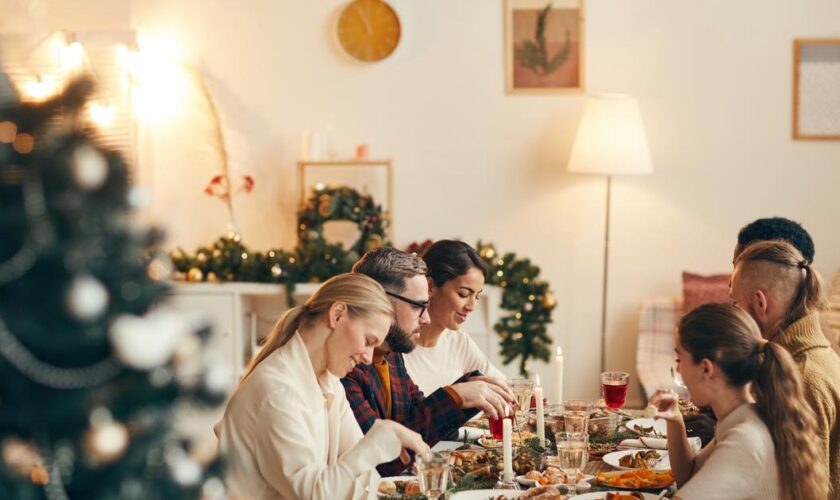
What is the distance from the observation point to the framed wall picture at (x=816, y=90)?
5.64 meters

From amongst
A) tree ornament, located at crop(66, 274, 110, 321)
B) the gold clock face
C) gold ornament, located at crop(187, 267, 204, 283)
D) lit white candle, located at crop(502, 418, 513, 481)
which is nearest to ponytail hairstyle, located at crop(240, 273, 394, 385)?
lit white candle, located at crop(502, 418, 513, 481)

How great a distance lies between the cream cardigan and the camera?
2.22 meters

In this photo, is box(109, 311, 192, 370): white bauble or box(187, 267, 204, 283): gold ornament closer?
box(109, 311, 192, 370): white bauble

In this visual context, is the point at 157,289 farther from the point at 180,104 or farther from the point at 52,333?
the point at 180,104

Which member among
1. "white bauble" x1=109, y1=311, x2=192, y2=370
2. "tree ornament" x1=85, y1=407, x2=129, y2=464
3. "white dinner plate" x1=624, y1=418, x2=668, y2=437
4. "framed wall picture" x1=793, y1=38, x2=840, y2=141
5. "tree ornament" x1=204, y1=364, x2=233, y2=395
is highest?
"framed wall picture" x1=793, y1=38, x2=840, y2=141

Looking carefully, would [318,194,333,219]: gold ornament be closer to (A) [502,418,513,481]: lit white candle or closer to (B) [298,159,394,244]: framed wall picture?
(B) [298,159,394,244]: framed wall picture

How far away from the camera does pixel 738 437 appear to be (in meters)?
2.17

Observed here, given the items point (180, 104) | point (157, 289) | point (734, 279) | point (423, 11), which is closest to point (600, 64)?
point (423, 11)

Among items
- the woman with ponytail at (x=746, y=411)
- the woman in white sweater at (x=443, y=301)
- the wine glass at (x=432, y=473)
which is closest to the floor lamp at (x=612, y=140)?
the woman in white sweater at (x=443, y=301)

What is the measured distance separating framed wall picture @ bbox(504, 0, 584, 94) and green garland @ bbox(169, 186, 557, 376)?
96cm

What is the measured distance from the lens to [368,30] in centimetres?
572

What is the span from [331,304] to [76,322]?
1.33 metres

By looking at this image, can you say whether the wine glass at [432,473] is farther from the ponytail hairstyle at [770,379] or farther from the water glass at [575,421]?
the ponytail hairstyle at [770,379]

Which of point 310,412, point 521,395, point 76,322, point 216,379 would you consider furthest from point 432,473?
point 76,322
